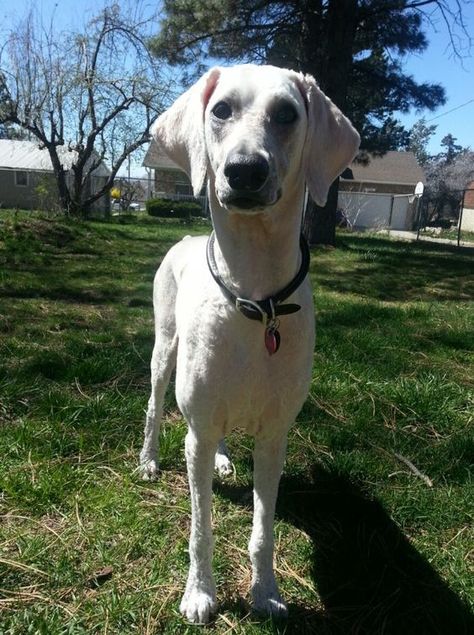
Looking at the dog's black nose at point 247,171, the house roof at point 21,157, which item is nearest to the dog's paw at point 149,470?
the dog's black nose at point 247,171

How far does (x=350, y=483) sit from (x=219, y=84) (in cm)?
208

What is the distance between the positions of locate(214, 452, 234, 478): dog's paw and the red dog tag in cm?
133

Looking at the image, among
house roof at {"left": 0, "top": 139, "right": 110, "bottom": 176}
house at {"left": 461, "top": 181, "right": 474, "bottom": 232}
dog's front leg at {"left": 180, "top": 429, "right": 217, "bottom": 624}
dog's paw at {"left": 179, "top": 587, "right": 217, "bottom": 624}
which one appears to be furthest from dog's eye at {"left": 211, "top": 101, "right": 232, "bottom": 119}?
house at {"left": 461, "top": 181, "right": 474, "bottom": 232}

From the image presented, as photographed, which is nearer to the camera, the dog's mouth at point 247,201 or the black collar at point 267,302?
the dog's mouth at point 247,201

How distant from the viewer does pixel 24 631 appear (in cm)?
196

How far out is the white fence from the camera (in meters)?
28.3

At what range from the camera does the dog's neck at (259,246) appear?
183 cm

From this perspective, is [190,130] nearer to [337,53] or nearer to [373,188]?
[337,53]

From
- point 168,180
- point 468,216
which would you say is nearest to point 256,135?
point 168,180

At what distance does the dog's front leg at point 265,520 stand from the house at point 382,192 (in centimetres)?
2494

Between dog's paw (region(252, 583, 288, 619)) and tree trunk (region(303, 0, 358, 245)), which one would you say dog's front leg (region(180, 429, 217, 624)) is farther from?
tree trunk (region(303, 0, 358, 245))

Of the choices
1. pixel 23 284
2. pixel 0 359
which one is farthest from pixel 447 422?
pixel 23 284

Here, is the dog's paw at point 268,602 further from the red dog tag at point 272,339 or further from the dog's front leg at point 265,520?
the red dog tag at point 272,339

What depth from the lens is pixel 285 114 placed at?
1788 mm
